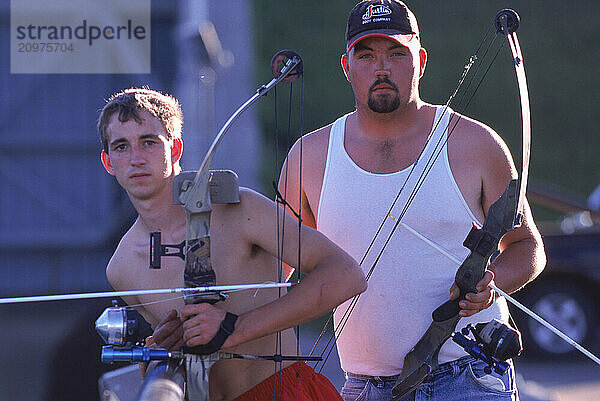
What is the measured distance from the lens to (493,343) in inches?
101

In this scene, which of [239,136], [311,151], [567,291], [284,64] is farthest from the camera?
[567,291]

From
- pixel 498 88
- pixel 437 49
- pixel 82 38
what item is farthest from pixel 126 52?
pixel 498 88

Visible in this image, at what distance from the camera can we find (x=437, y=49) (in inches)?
329

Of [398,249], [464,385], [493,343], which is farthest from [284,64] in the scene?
[464,385]

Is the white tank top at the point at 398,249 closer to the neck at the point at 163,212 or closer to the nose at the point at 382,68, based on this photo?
the nose at the point at 382,68

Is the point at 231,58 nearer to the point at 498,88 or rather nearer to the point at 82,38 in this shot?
the point at 82,38

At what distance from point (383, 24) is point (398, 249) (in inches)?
27.6

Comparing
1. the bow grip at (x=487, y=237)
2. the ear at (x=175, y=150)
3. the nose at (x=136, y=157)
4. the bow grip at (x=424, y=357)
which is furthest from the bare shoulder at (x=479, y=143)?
the nose at (x=136, y=157)

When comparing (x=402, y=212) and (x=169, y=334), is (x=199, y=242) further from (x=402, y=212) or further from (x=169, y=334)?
(x=402, y=212)

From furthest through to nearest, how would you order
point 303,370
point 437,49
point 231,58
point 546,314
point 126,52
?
point 437,49 → point 546,314 → point 231,58 → point 126,52 → point 303,370

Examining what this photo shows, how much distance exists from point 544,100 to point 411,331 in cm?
664

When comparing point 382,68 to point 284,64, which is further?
point 382,68

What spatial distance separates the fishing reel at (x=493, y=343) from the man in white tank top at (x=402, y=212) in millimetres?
111

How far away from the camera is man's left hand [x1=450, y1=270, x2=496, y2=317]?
8.54ft
